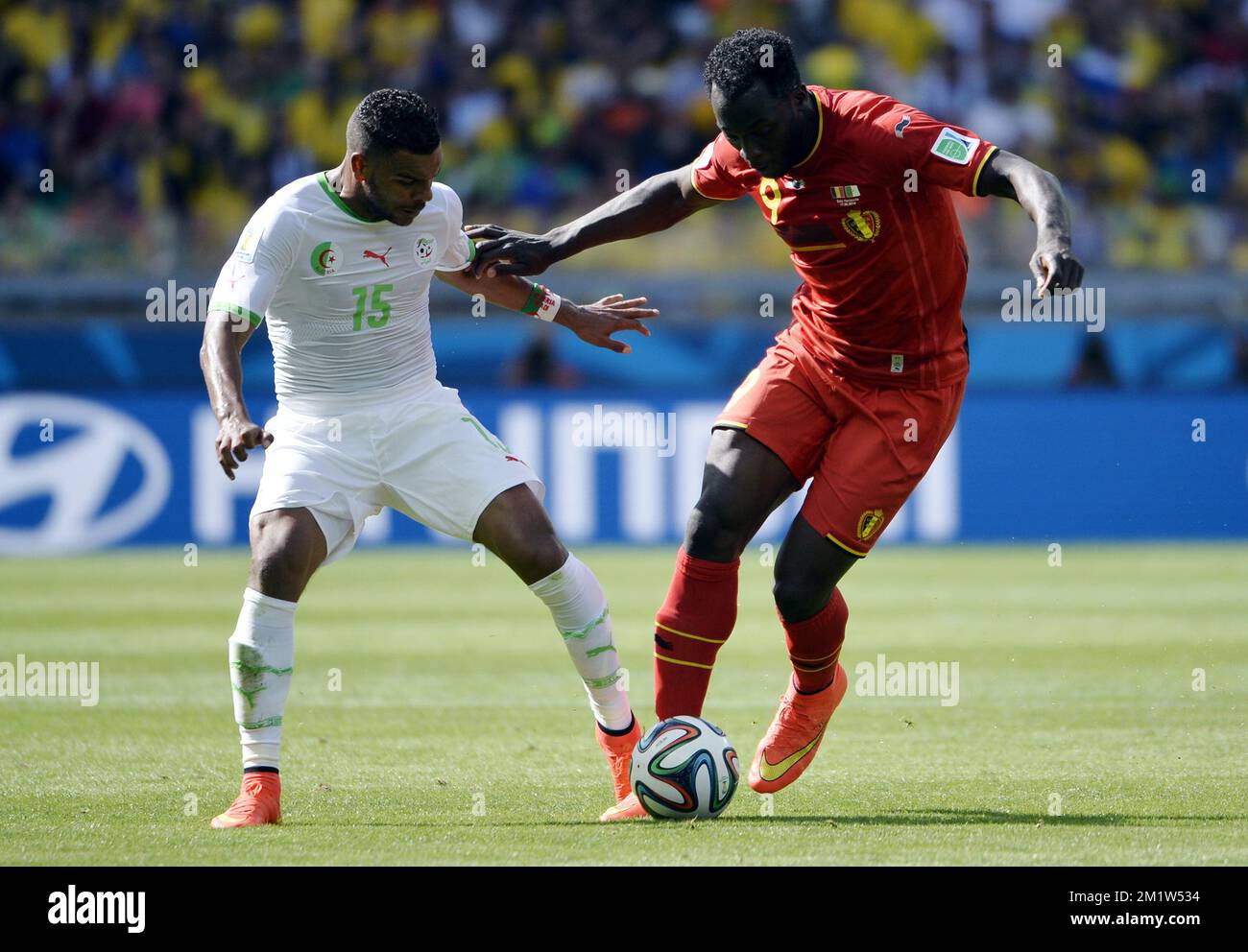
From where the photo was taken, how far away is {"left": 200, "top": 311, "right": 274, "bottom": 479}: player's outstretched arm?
5273 millimetres

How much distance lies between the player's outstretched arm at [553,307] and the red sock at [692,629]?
1.05 m

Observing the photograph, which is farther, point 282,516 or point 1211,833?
point 282,516

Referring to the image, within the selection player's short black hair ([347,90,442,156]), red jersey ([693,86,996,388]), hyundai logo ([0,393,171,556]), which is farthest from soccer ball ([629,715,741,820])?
hyundai logo ([0,393,171,556])

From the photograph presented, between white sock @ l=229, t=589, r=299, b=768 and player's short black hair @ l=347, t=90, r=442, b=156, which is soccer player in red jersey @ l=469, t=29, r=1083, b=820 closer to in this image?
player's short black hair @ l=347, t=90, r=442, b=156

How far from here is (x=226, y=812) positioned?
5.81 metres

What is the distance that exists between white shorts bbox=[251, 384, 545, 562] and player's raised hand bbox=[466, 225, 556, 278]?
0.65 m

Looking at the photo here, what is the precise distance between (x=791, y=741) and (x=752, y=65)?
2.43 m

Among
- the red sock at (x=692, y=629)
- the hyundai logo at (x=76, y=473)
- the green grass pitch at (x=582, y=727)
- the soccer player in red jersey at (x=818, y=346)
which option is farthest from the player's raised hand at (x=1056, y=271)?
the hyundai logo at (x=76, y=473)

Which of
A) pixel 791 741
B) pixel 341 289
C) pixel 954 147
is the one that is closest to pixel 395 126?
pixel 341 289

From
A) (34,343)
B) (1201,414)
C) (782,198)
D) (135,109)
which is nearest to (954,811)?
(782,198)

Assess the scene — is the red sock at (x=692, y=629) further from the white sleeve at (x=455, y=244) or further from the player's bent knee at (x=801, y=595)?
the white sleeve at (x=455, y=244)

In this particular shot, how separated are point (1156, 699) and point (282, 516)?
474cm

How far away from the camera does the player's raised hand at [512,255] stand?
22.0ft
